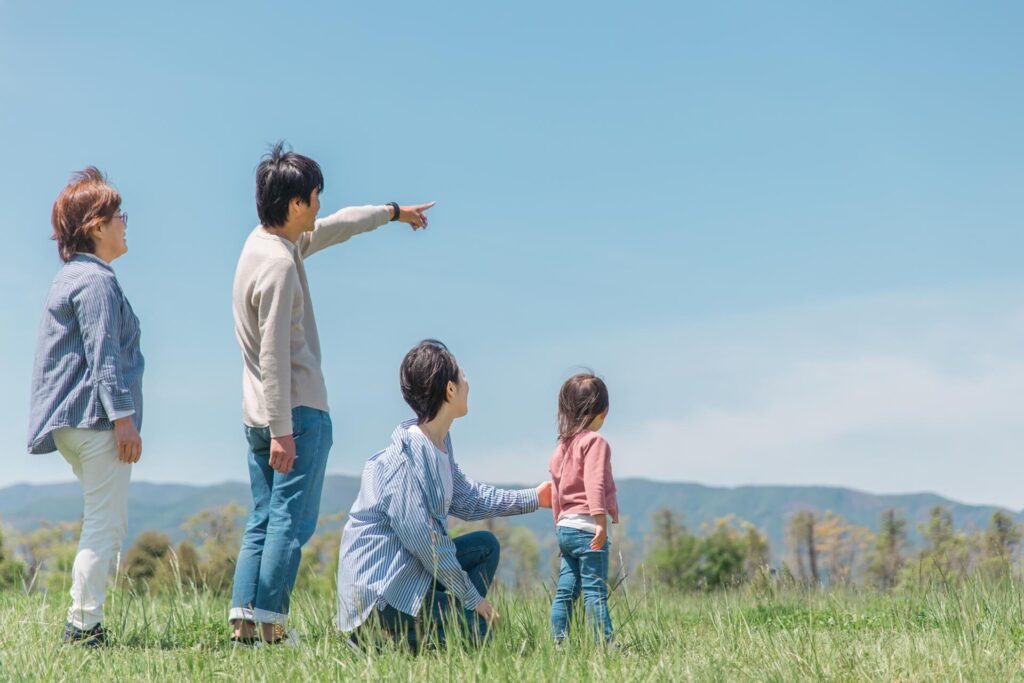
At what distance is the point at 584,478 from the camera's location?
4707 millimetres

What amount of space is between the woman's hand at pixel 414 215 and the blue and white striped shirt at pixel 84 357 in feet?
5.85

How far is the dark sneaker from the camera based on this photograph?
4629mm

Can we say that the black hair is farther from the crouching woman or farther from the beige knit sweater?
the crouching woman

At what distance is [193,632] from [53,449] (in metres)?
1.21

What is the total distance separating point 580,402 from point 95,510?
7.58 ft

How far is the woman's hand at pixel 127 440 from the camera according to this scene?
15.0 feet

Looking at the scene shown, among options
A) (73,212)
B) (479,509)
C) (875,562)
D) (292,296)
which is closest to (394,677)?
(479,509)

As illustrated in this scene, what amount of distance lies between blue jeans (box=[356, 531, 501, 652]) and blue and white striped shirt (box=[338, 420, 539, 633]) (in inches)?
2.4

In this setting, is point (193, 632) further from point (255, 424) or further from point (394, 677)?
point (394, 677)

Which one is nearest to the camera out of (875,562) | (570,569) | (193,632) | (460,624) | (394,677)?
(394,677)

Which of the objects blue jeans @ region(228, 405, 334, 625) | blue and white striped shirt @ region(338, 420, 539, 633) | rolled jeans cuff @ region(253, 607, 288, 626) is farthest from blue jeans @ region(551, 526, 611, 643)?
rolled jeans cuff @ region(253, 607, 288, 626)

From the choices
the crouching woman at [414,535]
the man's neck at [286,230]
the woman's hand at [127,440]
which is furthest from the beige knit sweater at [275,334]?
the crouching woman at [414,535]

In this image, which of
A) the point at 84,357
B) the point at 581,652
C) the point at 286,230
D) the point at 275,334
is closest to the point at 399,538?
the point at 581,652

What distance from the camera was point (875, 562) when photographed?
1772 cm
